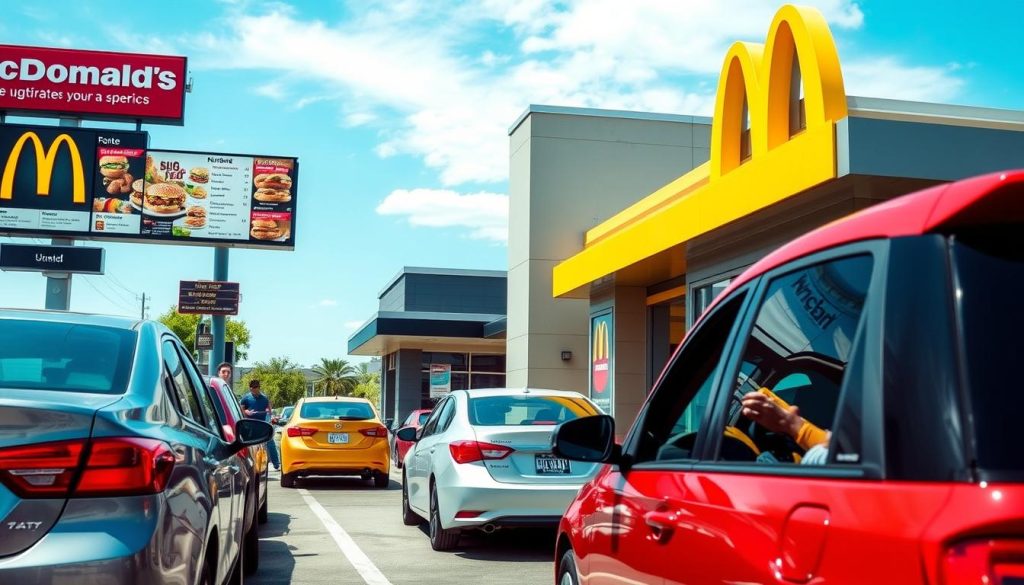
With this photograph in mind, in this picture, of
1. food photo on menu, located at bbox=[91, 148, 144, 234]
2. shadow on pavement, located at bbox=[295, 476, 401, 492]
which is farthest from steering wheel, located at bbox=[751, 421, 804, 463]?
food photo on menu, located at bbox=[91, 148, 144, 234]

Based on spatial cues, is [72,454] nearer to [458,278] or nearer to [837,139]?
[837,139]

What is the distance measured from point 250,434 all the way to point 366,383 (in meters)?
90.9

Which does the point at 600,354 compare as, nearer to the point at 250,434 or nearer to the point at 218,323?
the point at 218,323

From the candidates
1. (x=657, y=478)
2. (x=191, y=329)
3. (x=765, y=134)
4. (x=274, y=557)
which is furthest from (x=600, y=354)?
(x=191, y=329)

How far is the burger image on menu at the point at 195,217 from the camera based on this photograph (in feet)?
96.5

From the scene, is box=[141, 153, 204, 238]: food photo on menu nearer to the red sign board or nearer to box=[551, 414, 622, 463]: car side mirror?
the red sign board

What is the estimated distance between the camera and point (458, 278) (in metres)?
55.6

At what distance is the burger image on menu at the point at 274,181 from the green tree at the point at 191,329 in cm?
5265

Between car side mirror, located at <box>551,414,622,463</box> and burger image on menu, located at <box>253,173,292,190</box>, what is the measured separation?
27249 millimetres

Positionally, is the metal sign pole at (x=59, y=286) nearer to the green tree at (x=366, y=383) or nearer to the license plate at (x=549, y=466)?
the license plate at (x=549, y=466)

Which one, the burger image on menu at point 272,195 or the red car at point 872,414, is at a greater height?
the burger image on menu at point 272,195

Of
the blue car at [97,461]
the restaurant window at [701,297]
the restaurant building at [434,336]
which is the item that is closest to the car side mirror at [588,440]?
the blue car at [97,461]

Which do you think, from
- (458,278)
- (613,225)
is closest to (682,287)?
(613,225)

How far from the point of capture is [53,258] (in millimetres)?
28188
